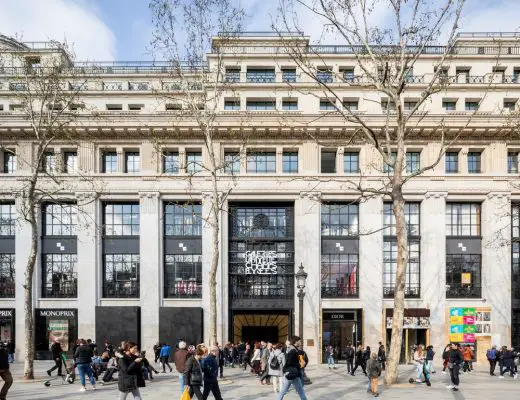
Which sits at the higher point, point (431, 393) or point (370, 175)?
point (370, 175)

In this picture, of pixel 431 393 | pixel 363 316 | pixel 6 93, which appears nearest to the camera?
pixel 431 393

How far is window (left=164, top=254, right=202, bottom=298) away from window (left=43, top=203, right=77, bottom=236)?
5902mm

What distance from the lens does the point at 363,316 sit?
96.4 feet

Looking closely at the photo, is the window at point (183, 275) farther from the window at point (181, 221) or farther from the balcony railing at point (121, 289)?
the balcony railing at point (121, 289)

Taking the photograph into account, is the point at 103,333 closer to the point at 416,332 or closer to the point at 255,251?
the point at 255,251

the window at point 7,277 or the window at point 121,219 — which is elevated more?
the window at point 121,219

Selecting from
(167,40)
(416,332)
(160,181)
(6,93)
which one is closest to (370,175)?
(416,332)

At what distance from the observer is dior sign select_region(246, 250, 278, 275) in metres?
30.4

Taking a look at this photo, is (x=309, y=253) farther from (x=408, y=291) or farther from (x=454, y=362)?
(x=454, y=362)

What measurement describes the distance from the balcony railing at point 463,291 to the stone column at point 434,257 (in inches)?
19.7

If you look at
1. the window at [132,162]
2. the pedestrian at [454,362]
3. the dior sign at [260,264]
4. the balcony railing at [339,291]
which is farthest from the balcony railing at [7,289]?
the pedestrian at [454,362]

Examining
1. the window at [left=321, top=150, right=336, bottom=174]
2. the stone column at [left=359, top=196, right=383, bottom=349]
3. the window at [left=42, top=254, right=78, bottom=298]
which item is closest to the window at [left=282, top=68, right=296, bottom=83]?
the window at [left=321, top=150, right=336, bottom=174]

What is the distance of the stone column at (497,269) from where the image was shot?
29234mm

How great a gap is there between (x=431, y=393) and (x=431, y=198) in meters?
15.5
